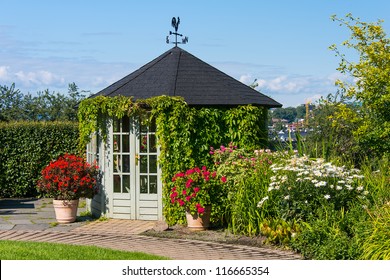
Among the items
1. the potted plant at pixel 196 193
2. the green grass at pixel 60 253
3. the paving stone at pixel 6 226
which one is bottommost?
the green grass at pixel 60 253

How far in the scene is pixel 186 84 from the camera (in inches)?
486

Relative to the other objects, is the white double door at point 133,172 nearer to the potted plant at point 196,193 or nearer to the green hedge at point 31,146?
the potted plant at point 196,193

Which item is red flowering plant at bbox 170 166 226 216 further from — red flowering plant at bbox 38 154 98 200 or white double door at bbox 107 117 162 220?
red flowering plant at bbox 38 154 98 200

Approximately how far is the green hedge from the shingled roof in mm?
3235

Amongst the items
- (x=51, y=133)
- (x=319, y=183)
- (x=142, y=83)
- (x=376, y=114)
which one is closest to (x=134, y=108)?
(x=142, y=83)

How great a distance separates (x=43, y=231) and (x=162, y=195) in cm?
230

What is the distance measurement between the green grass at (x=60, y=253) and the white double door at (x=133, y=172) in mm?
2730

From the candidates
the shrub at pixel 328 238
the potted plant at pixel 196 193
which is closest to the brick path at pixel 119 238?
the shrub at pixel 328 238

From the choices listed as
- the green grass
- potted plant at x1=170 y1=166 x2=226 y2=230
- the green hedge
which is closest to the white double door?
potted plant at x1=170 y1=166 x2=226 y2=230

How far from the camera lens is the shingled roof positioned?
1201 cm

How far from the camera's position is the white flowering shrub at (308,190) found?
9500 mm

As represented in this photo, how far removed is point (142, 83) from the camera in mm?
12656

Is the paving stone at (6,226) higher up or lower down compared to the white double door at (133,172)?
lower down

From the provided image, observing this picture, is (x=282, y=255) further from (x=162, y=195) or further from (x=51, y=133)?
(x=51, y=133)
